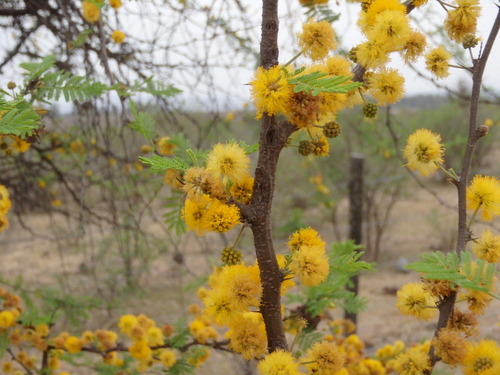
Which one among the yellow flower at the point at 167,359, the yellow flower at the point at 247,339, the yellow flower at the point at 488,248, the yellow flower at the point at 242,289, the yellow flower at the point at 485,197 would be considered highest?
the yellow flower at the point at 485,197

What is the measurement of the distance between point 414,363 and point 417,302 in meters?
0.12

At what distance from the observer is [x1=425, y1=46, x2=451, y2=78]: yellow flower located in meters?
1.11

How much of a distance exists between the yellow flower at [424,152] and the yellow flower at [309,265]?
31 centimetres

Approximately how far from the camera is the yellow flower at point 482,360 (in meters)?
0.97

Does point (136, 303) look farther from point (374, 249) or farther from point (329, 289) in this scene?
point (329, 289)

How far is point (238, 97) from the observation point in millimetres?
3082

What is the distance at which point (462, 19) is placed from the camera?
1104 millimetres

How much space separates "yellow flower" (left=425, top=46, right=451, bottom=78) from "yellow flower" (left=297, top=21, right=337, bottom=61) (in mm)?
248

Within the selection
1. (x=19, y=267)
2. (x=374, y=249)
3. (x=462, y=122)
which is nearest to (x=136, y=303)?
(x=19, y=267)

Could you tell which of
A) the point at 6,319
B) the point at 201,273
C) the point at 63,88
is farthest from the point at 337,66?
the point at 201,273

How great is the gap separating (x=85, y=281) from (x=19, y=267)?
56.4 inches

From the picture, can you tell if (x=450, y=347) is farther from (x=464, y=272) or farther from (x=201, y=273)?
(x=201, y=273)

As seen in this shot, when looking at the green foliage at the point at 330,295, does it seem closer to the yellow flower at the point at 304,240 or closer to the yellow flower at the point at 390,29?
the yellow flower at the point at 304,240

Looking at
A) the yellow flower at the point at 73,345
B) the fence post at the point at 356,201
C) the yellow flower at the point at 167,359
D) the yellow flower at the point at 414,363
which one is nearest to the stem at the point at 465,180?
the yellow flower at the point at 414,363
